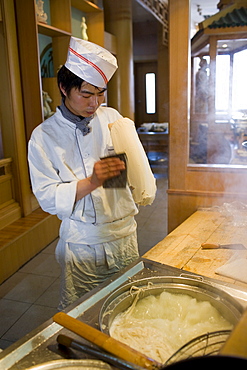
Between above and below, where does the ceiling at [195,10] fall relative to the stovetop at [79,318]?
above

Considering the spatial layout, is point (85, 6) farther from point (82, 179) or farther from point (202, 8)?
point (202, 8)

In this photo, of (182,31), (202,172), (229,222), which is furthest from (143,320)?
(182,31)

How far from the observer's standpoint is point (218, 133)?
339cm

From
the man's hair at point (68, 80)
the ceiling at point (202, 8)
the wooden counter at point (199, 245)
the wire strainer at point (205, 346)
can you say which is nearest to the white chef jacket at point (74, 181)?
the man's hair at point (68, 80)

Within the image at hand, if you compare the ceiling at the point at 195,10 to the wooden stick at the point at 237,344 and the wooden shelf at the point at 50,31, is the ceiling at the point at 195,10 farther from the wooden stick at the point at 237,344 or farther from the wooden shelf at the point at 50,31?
the wooden stick at the point at 237,344

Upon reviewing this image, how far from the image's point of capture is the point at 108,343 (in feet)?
2.79

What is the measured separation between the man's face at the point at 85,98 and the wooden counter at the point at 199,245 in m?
0.70

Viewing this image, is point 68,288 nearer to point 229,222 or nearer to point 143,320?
point 143,320

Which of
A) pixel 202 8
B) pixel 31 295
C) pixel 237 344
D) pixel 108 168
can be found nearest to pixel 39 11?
pixel 31 295

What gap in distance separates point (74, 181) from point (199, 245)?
2.27ft

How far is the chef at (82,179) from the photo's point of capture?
1.49 m

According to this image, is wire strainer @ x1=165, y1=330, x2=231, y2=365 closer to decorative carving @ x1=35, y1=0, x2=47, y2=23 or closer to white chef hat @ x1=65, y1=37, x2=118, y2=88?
white chef hat @ x1=65, y1=37, x2=118, y2=88

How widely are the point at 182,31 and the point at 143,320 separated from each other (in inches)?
76.1

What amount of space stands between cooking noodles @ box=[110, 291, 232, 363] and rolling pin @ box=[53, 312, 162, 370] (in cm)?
14
